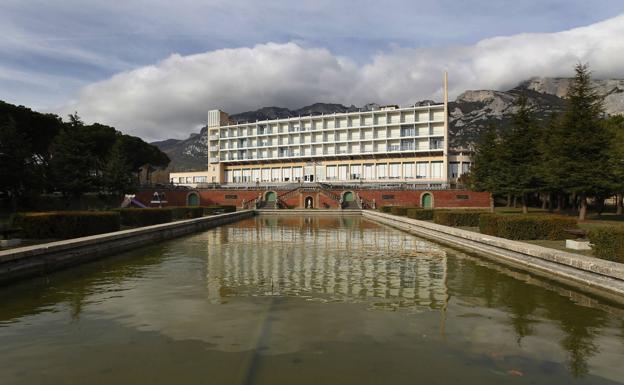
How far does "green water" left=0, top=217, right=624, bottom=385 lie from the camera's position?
477 centimetres

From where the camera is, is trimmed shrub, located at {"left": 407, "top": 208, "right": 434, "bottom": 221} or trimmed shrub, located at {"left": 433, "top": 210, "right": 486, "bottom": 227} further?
trimmed shrub, located at {"left": 407, "top": 208, "right": 434, "bottom": 221}

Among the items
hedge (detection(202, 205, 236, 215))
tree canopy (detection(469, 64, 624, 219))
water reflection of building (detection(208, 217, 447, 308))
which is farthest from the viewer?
hedge (detection(202, 205, 236, 215))

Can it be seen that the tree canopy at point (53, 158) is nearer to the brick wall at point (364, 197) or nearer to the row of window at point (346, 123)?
the brick wall at point (364, 197)

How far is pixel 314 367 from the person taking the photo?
16.1ft

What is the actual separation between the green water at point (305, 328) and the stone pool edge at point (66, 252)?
703 millimetres

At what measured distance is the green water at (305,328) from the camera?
477 centimetres

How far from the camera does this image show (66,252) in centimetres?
A: 1263

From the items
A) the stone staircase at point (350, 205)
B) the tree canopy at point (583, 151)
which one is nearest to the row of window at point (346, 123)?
the stone staircase at point (350, 205)

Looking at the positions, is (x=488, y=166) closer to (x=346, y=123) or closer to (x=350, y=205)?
(x=350, y=205)

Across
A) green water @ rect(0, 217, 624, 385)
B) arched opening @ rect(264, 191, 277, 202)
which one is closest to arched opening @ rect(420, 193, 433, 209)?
arched opening @ rect(264, 191, 277, 202)

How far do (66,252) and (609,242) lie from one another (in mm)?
16173

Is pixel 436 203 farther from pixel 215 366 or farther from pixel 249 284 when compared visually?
pixel 215 366

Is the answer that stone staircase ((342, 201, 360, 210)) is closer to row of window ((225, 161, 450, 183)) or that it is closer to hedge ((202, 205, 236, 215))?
hedge ((202, 205, 236, 215))

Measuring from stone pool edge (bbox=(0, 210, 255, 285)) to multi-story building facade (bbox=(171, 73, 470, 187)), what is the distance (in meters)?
58.6
